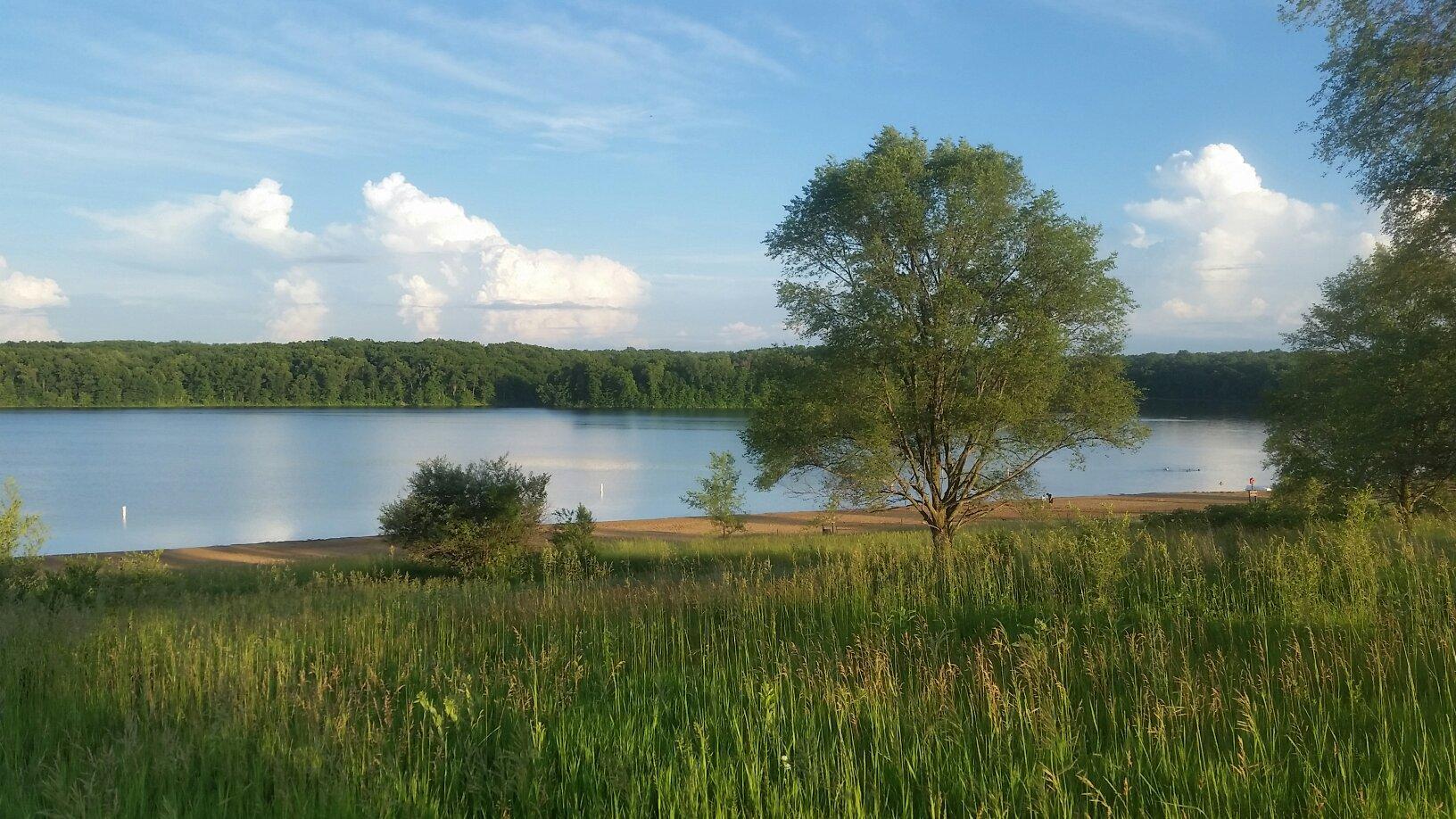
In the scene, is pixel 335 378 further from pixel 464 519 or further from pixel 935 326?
pixel 935 326

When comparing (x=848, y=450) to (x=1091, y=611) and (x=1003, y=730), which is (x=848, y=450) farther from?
(x=1003, y=730)

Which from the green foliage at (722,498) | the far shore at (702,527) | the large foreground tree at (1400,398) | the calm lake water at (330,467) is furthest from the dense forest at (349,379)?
the large foreground tree at (1400,398)

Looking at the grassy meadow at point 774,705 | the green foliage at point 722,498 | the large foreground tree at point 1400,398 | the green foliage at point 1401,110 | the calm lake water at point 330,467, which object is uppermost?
the green foliage at point 1401,110

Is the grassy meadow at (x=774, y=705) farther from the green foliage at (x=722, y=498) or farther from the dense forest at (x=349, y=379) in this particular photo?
the dense forest at (x=349, y=379)

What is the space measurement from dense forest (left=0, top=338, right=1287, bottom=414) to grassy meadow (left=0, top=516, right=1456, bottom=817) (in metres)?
149

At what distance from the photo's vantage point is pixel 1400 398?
1561cm

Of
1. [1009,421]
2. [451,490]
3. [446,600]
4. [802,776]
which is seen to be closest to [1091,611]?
[802,776]

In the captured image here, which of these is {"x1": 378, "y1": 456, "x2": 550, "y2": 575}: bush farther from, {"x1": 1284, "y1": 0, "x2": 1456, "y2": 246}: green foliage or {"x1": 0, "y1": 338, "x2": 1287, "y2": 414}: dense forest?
{"x1": 0, "y1": 338, "x2": 1287, "y2": 414}: dense forest

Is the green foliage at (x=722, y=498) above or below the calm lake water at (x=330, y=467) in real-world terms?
above

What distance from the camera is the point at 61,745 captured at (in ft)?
15.2

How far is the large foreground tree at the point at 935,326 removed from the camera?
1894 cm

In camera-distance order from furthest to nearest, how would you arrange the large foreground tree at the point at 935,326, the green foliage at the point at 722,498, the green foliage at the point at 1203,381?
1. the green foliage at the point at 1203,381
2. the green foliage at the point at 722,498
3. the large foreground tree at the point at 935,326

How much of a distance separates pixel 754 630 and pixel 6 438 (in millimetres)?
118118

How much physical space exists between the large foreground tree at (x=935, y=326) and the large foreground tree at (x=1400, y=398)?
4352 mm
